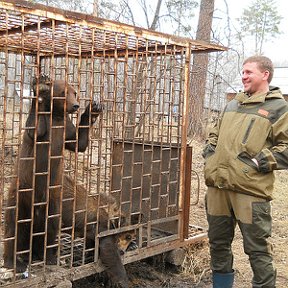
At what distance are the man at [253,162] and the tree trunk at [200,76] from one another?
675 centimetres

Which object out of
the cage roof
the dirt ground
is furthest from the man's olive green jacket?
the dirt ground

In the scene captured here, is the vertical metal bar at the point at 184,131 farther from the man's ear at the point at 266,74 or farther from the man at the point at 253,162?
the man's ear at the point at 266,74

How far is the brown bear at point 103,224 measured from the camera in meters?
4.31

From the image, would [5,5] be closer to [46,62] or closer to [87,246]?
[87,246]

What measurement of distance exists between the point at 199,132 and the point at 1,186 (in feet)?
28.6

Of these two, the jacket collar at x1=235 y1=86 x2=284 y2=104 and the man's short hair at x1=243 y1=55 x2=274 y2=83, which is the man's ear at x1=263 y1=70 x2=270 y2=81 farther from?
the jacket collar at x1=235 y1=86 x2=284 y2=104

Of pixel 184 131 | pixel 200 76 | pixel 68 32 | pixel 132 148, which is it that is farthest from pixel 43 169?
pixel 200 76

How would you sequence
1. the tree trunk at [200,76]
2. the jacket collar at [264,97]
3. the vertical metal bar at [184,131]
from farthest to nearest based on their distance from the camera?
the tree trunk at [200,76] < the vertical metal bar at [184,131] < the jacket collar at [264,97]

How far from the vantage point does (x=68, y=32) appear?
430 cm

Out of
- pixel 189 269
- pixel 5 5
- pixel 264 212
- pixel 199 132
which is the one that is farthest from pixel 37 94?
pixel 199 132

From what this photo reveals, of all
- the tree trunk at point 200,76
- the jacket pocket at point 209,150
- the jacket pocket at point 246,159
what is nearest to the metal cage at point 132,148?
the jacket pocket at point 209,150

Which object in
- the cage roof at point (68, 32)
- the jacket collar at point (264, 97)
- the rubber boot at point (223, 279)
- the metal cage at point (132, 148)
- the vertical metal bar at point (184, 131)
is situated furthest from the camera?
the vertical metal bar at point (184, 131)

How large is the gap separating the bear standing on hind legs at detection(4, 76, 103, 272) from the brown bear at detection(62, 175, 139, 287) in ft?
0.76

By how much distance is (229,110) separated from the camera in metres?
4.09
